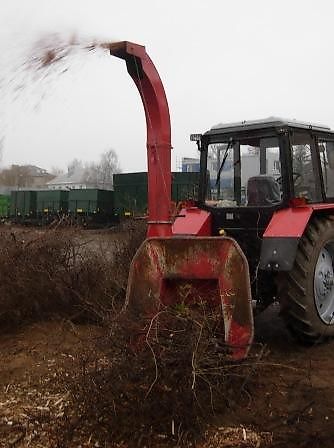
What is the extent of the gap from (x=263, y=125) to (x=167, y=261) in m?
2.19

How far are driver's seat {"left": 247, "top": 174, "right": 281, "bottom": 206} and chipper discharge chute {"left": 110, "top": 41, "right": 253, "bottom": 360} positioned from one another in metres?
1.19

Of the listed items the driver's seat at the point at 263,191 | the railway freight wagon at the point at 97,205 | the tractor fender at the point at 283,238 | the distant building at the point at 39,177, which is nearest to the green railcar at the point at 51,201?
the railway freight wagon at the point at 97,205

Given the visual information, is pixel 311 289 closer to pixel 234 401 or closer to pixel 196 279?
pixel 196 279

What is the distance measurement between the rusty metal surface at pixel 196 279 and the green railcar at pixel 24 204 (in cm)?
2873

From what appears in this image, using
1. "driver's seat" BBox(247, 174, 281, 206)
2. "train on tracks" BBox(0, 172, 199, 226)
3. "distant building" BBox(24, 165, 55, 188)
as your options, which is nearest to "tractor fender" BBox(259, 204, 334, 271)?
"driver's seat" BBox(247, 174, 281, 206)

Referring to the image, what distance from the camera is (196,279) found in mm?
5086

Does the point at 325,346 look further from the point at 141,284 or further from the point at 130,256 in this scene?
the point at 130,256

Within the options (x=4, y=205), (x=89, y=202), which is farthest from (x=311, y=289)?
(x=4, y=205)

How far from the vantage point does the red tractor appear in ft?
16.2

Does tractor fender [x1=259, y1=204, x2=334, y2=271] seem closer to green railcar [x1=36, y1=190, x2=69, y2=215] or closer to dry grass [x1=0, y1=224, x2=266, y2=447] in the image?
dry grass [x1=0, y1=224, x2=266, y2=447]

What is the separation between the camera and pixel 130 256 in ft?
27.8

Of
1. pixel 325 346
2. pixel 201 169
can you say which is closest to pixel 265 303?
pixel 325 346

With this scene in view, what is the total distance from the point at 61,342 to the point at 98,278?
134cm

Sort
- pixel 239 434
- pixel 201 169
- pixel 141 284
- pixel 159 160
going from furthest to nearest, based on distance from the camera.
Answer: pixel 201 169 → pixel 159 160 → pixel 141 284 → pixel 239 434
